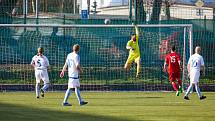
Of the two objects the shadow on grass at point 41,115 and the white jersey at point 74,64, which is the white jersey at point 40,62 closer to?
the white jersey at point 74,64

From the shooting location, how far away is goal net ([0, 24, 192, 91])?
3094 centimetres

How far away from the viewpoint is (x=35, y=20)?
3288cm

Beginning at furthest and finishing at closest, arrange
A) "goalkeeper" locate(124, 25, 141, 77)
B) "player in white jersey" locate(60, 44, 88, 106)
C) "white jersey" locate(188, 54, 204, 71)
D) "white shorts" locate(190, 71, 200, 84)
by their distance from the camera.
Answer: "goalkeeper" locate(124, 25, 141, 77), "white jersey" locate(188, 54, 204, 71), "white shorts" locate(190, 71, 200, 84), "player in white jersey" locate(60, 44, 88, 106)

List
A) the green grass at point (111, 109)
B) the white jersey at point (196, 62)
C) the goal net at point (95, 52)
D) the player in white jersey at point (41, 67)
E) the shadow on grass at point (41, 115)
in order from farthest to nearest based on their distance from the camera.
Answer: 1. the goal net at point (95, 52)
2. the player in white jersey at point (41, 67)
3. the white jersey at point (196, 62)
4. the green grass at point (111, 109)
5. the shadow on grass at point (41, 115)

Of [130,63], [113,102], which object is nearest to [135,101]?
[113,102]

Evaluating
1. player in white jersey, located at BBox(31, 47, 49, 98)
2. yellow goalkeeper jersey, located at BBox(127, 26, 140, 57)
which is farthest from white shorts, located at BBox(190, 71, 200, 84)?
player in white jersey, located at BBox(31, 47, 49, 98)

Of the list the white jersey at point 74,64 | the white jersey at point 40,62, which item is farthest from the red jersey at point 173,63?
the white jersey at point 74,64

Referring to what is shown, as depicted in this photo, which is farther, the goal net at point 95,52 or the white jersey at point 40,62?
the goal net at point 95,52

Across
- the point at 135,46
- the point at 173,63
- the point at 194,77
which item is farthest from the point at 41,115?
the point at 135,46

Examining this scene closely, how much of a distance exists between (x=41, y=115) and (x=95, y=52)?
13.5 meters

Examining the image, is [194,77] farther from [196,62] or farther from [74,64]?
[74,64]

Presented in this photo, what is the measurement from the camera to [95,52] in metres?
31.7

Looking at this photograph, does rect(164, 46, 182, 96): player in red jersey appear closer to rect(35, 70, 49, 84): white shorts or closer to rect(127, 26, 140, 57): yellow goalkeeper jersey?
rect(127, 26, 140, 57): yellow goalkeeper jersey

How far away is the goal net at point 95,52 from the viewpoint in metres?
30.9
